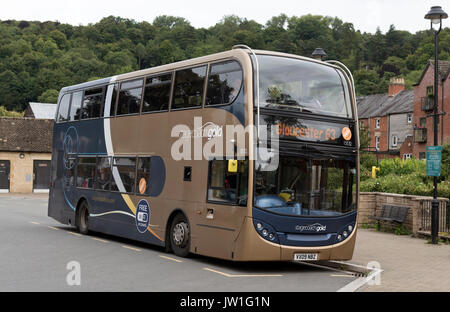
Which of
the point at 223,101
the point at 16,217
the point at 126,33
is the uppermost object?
the point at 126,33

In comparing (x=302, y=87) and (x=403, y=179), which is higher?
(x=302, y=87)

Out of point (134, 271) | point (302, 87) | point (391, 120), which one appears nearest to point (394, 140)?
point (391, 120)

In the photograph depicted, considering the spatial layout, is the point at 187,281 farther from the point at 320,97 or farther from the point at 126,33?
the point at 126,33

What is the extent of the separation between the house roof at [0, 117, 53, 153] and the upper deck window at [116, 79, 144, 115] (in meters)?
38.0

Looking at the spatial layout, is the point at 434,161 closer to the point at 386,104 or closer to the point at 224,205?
the point at 224,205

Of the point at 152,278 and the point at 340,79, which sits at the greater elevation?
the point at 340,79

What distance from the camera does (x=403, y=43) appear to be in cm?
14675

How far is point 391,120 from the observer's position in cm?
7969

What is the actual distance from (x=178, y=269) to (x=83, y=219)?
7.64 m

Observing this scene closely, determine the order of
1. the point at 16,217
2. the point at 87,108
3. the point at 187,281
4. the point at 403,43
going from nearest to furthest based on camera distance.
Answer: the point at 187,281
the point at 87,108
the point at 16,217
the point at 403,43

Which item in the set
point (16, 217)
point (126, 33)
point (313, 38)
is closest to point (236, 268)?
point (16, 217)

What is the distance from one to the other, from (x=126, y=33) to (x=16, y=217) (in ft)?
330

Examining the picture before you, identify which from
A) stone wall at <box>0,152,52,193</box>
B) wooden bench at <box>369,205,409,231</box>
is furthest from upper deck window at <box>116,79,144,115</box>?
stone wall at <box>0,152,52,193</box>
